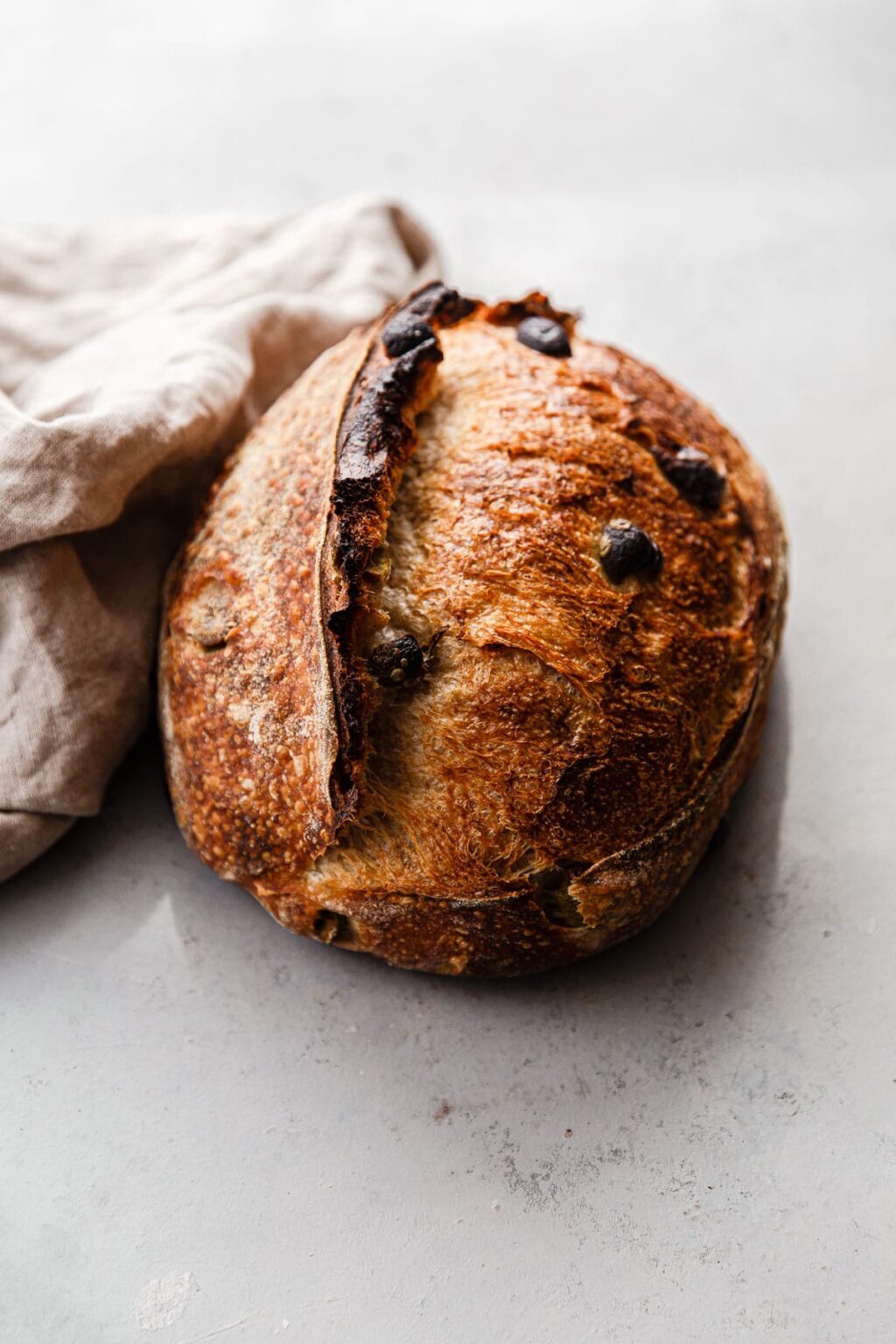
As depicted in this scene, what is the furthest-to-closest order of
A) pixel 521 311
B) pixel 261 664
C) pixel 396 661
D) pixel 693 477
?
pixel 521 311
pixel 693 477
pixel 261 664
pixel 396 661

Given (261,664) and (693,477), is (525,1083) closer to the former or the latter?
(261,664)

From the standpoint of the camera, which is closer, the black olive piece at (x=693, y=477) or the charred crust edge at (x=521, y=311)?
the black olive piece at (x=693, y=477)

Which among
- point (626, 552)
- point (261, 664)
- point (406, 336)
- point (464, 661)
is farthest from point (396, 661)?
point (406, 336)

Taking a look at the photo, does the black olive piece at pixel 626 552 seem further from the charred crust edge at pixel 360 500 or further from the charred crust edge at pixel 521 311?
the charred crust edge at pixel 521 311

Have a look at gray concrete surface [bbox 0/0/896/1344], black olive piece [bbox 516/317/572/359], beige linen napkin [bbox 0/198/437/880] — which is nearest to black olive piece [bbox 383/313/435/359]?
black olive piece [bbox 516/317/572/359]

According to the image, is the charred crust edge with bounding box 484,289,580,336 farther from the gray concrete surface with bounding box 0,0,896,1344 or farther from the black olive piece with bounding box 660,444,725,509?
the gray concrete surface with bounding box 0,0,896,1344

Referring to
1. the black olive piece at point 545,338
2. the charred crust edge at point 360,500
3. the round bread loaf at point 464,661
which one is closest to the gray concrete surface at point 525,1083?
the round bread loaf at point 464,661
